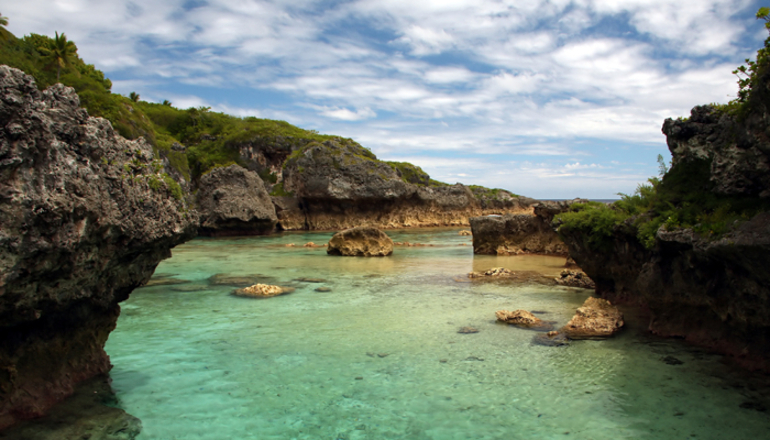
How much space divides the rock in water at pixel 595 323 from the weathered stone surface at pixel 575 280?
4.97m

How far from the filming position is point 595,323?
32.3 ft

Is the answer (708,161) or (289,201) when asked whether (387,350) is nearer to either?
(708,161)

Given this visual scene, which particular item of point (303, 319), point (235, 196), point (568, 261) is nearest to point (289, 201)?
point (235, 196)

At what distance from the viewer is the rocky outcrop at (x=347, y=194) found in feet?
169

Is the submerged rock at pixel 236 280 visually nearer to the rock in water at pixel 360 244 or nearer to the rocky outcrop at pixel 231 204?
the rock in water at pixel 360 244

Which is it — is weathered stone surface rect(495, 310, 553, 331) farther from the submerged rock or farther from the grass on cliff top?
the submerged rock

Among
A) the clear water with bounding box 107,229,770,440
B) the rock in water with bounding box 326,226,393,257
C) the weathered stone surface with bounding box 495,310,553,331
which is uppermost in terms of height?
the rock in water with bounding box 326,226,393,257

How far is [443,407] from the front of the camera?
6.52 meters

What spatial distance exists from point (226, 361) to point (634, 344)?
752 cm

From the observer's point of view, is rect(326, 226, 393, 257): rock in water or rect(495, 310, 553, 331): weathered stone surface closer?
rect(495, 310, 553, 331): weathered stone surface

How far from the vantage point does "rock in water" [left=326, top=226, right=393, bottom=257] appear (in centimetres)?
2484

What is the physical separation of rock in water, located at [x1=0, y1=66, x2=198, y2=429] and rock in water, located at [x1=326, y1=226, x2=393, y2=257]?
694 inches

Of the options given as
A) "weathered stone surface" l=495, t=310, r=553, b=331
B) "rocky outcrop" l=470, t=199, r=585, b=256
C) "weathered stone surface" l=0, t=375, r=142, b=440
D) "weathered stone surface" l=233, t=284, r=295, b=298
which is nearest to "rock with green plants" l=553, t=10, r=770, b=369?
"weathered stone surface" l=495, t=310, r=553, b=331

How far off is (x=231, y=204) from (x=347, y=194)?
15991 mm
